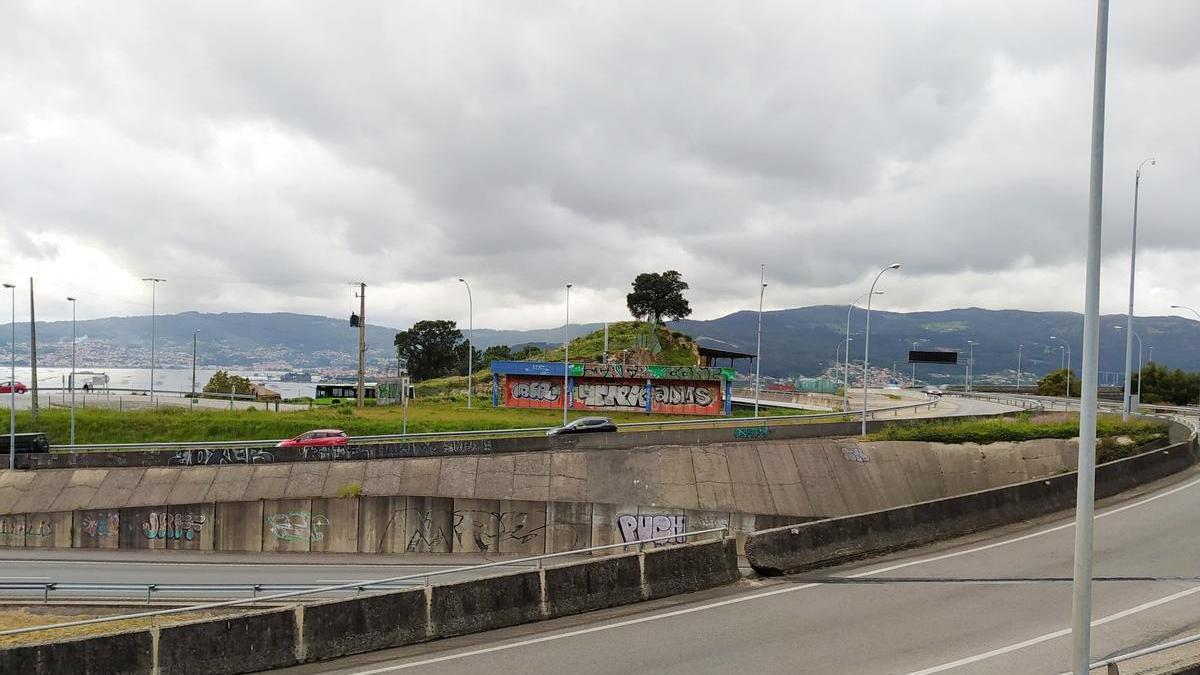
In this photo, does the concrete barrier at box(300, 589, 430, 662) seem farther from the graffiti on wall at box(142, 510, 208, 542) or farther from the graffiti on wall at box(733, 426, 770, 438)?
the graffiti on wall at box(733, 426, 770, 438)

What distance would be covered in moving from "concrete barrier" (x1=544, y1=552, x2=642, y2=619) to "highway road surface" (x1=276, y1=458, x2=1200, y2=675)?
0.77 ft

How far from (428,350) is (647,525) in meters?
111

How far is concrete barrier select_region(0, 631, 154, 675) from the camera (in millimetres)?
9352

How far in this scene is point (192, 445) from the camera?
4056cm

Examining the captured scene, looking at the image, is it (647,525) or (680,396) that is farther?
(680,396)

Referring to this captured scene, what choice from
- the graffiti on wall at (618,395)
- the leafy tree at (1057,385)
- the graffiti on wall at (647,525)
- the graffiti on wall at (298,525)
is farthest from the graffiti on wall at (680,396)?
the leafy tree at (1057,385)

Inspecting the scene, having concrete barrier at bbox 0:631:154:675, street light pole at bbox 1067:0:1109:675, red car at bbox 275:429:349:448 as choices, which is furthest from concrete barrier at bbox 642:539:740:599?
red car at bbox 275:429:349:448

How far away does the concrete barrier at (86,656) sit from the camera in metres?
9.35

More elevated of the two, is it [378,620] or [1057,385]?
[378,620]

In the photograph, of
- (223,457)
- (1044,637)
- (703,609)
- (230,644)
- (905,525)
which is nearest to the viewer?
(230,644)

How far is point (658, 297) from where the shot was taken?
3949 inches

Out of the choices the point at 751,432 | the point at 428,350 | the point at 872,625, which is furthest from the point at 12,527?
the point at 428,350

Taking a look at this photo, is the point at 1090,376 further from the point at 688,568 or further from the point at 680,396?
the point at 680,396

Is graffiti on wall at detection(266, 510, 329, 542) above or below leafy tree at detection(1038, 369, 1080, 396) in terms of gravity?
below
